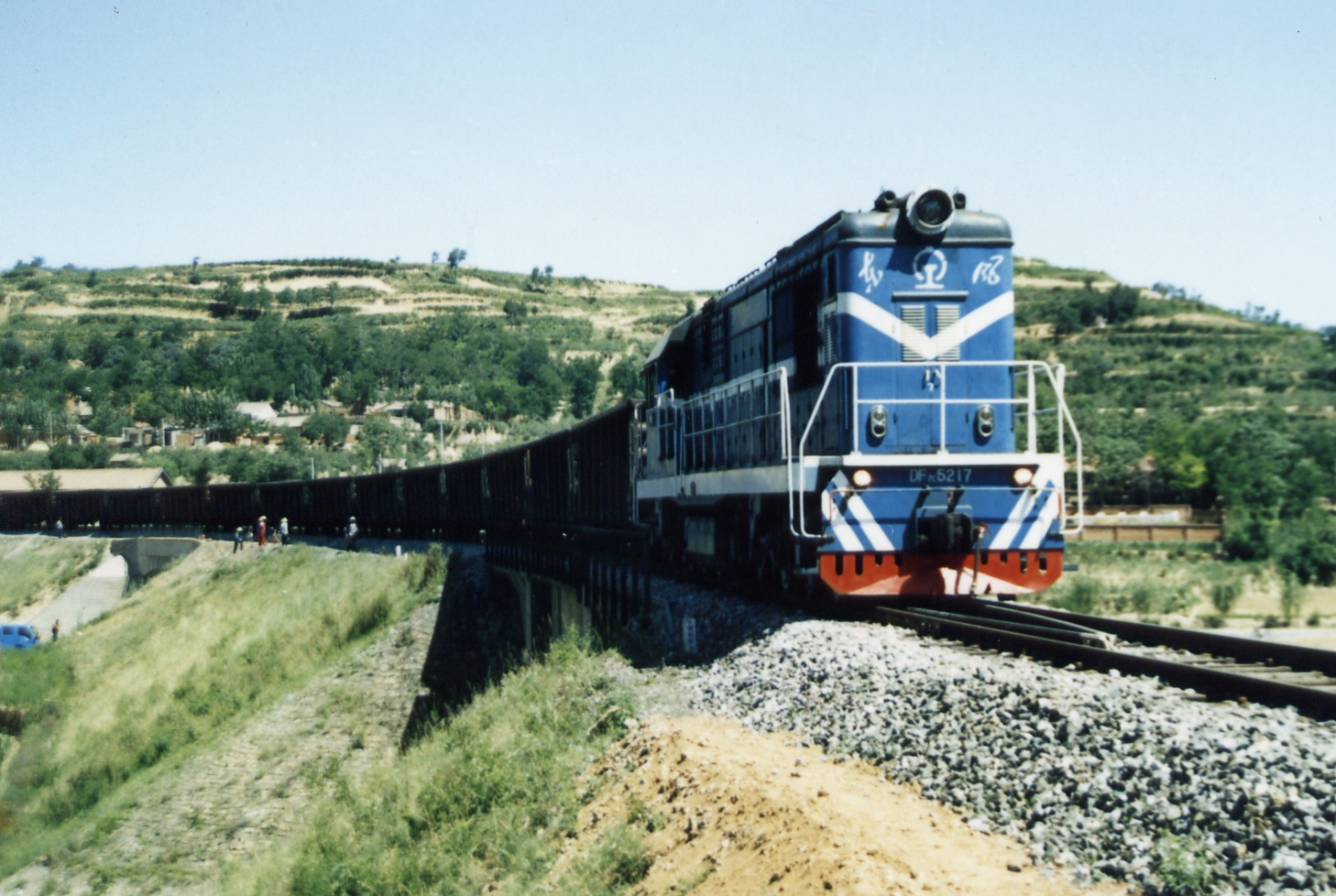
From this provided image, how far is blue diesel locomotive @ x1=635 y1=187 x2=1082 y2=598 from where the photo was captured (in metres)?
10.7

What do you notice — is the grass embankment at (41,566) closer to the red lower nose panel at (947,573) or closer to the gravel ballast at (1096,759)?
the red lower nose panel at (947,573)

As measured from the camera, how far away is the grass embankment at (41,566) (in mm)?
56625

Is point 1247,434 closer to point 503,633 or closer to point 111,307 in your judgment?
point 503,633

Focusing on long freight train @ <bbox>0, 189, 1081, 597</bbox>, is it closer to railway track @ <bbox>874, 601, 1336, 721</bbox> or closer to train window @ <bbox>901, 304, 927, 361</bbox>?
train window @ <bbox>901, 304, 927, 361</bbox>

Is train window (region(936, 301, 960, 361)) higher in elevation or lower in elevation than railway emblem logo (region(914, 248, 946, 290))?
lower

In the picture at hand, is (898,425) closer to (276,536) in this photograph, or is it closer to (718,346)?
(718,346)

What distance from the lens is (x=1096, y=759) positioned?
572cm

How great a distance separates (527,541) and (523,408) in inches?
3460

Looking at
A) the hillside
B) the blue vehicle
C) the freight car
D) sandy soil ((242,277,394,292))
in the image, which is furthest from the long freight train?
sandy soil ((242,277,394,292))

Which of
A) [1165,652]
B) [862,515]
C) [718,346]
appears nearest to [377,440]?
[718,346]

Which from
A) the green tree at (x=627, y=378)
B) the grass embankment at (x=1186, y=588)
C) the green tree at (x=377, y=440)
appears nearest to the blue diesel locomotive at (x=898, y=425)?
the grass embankment at (x=1186, y=588)

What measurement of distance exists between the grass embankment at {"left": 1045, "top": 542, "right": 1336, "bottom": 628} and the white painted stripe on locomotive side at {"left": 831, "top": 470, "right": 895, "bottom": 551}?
10688 millimetres

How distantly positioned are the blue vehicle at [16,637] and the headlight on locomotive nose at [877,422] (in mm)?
42968

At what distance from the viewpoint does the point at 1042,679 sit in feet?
23.0
